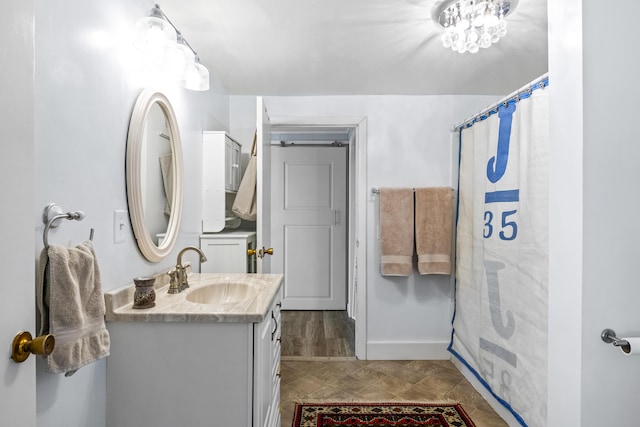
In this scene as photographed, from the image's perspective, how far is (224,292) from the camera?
1795mm

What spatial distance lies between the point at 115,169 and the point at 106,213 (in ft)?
0.56

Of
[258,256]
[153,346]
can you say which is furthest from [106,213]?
[258,256]

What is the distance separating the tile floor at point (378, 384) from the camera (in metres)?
2.18

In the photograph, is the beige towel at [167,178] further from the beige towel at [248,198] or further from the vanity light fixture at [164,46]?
the beige towel at [248,198]

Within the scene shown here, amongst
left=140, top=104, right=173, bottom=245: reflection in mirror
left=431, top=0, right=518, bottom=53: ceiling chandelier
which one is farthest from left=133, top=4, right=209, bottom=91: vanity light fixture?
left=431, top=0, right=518, bottom=53: ceiling chandelier

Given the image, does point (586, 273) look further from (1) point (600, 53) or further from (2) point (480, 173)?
(2) point (480, 173)

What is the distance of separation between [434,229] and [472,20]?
4.90 feet

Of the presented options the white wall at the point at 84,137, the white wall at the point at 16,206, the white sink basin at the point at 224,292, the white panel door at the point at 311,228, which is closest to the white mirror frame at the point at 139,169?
the white wall at the point at 84,137

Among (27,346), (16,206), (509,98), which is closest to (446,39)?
(509,98)

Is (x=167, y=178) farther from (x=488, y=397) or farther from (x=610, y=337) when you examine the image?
(x=488, y=397)

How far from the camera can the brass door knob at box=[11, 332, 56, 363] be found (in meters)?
0.65

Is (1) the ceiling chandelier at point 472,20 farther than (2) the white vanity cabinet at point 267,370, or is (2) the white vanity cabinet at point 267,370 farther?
(1) the ceiling chandelier at point 472,20

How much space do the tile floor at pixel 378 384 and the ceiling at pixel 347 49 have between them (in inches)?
82.8

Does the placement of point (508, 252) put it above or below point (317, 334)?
above
